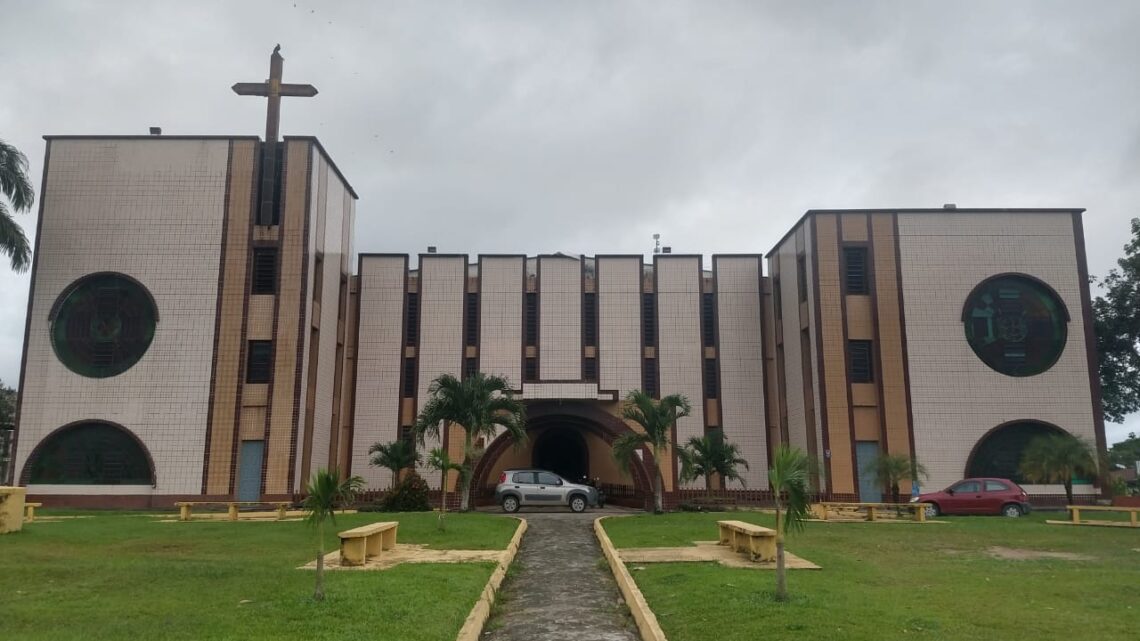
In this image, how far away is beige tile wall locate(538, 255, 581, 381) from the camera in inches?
1288

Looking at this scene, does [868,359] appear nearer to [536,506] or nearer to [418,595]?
[536,506]

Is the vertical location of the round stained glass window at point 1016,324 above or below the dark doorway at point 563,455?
above

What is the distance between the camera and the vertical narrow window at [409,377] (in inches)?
1286

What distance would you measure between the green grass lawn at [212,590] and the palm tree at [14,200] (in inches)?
557

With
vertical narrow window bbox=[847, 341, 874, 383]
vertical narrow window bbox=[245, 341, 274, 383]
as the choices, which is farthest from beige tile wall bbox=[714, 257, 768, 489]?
vertical narrow window bbox=[245, 341, 274, 383]

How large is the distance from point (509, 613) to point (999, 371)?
24615 millimetres

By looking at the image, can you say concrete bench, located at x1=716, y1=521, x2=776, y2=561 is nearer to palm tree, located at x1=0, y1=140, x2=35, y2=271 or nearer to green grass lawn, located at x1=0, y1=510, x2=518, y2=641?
green grass lawn, located at x1=0, y1=510, x2=518, y2=641

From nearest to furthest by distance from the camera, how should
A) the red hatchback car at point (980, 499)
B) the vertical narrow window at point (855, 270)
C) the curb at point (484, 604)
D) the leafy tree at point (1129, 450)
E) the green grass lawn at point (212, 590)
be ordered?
the green grass lawn at point (212, 590)
the curb at point (484, 604)
the red hatchback car at point (980, 499)
the vertical narrow window at point (855, 270)
the leafy tree at point (1129, 450)

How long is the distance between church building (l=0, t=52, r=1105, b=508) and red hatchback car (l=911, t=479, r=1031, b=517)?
3938mm

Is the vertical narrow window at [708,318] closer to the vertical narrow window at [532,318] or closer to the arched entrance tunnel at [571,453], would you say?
the arched entrance tunnel at [571,453]

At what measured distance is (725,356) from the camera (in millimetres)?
33188

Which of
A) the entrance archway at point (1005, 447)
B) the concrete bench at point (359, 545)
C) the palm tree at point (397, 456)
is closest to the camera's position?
the concrete bench at point (359, 545)

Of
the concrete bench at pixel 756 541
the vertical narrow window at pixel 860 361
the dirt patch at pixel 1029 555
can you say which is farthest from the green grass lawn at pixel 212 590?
the vertical narrow window at pixel 860 361

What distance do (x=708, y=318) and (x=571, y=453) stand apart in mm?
8597
